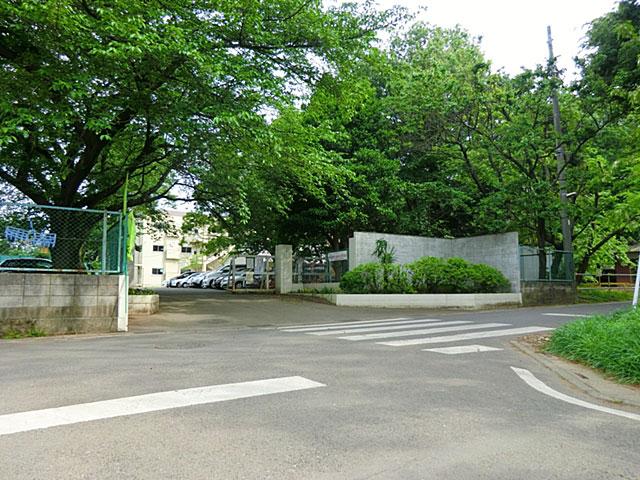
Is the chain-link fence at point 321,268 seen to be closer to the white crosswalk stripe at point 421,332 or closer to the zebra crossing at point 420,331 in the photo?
the zebra crossing at point 420,331

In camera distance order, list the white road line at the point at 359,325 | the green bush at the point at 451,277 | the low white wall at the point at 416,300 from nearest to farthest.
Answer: the white road line at the point at 359,325 → the low white wall at the point at 416,300 → the green bush at the point at 451,277

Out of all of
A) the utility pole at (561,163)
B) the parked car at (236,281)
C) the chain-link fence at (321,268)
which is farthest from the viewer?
the parked car at (236,281)

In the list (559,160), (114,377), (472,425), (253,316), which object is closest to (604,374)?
(472,425)

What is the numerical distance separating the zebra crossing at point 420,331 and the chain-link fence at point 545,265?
8.09 metres

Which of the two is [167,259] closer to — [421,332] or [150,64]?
[150,64]

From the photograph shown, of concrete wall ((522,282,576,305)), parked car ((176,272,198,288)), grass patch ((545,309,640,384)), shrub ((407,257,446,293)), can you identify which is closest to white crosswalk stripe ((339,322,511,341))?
A: grass patch ((545,309,640,384))

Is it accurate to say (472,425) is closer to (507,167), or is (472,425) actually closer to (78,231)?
(78,231)

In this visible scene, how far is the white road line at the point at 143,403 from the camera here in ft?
12.9

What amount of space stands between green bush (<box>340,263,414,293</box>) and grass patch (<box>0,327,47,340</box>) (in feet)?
34.3

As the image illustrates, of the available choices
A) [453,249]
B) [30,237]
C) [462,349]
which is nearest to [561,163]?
[453,249]

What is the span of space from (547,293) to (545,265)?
46.6 inches

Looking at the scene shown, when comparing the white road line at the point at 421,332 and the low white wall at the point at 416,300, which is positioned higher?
the low white wall at the point at 416,300

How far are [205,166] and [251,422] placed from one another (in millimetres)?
12899

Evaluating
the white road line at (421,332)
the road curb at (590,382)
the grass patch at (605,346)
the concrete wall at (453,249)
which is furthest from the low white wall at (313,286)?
the road curb at (590,382)
